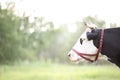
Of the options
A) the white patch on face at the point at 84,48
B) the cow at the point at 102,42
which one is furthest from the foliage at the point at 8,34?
the cow at the point at 102,42

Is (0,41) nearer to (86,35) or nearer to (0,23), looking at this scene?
(0,23)

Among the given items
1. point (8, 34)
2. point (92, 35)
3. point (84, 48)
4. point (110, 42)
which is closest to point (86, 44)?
point (84, 48)

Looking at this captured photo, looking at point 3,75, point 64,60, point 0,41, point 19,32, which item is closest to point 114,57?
point 3,75

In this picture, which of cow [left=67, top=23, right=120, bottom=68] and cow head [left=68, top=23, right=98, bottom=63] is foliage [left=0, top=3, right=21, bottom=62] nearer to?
cow head [left=68, top=23, right=98, bottom=63]

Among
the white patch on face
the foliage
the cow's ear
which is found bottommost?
the foliage

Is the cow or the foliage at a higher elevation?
the cow

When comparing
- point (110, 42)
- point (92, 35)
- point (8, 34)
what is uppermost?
point (92, 35)

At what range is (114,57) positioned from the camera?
7.19 meters

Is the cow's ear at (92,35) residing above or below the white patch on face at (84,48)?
above

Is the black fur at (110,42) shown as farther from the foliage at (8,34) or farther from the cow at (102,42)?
the foliage at (8,34)

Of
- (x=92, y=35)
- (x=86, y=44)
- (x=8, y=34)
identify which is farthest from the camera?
(x=8, y=34)

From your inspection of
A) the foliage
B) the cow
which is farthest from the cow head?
the foliage

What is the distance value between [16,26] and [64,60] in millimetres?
13878

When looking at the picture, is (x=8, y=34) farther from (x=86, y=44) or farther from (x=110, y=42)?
(x=110, y=42)
